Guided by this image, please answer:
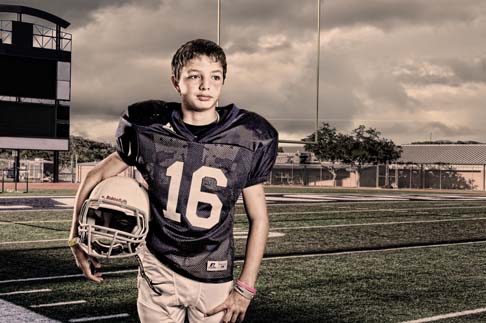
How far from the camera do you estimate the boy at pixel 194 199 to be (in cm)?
256

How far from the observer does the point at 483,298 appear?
6551 mm

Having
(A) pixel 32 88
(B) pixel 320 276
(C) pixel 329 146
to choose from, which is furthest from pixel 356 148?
(B) pixel 320 276

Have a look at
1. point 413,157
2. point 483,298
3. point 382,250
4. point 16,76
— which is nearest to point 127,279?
point 483,298

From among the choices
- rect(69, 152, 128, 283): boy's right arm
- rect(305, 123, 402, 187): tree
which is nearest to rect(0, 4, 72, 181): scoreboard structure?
rect(305, 123, 402, 187): tree

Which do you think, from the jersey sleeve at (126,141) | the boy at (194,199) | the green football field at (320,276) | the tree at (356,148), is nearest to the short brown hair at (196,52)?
the boy at (194,199)

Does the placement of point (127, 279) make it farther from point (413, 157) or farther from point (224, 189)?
point (413, 157)

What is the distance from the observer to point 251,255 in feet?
8.37

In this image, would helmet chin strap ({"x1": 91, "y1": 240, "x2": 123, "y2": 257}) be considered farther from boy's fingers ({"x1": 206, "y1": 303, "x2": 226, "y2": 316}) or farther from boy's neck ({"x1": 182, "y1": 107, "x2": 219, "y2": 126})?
boy's neck ({"x1": 182, "y1": 107, "x2": 219, "y2": 126})

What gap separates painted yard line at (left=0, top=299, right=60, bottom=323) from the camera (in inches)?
206

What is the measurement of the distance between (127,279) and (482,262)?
15.1ft

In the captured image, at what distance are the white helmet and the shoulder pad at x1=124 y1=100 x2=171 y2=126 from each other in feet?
0.80

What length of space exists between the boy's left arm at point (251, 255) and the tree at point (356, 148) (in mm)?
50306

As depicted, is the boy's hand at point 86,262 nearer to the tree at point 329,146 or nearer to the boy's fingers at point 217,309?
the boy's fingers at point 217,309

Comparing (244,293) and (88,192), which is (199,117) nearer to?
(88,192)
